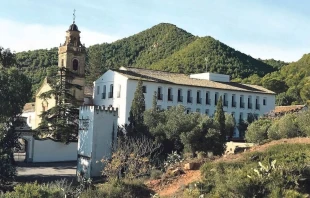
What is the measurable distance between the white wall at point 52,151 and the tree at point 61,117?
0.57 m

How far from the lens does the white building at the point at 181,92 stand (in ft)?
142

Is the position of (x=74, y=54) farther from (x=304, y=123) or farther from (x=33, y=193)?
(x=33, y=193)

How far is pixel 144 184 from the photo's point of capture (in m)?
26.0

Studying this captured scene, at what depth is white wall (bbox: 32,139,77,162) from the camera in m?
37.1

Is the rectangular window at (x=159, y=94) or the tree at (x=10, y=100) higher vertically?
the rectangular window at (x=159, y=94)

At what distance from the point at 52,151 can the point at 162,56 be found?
52.3m

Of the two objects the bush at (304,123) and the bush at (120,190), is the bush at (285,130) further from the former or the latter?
the bush at (120,190)

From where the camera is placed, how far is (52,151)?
37.7 metres

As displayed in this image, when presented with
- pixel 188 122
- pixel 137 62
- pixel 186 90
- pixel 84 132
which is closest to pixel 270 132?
pixel 188 122

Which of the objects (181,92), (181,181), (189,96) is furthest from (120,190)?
(189,96)

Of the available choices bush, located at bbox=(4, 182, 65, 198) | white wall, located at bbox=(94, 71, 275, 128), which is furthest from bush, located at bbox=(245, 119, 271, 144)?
bush, located at bbox=(4, 182, 65, 198)

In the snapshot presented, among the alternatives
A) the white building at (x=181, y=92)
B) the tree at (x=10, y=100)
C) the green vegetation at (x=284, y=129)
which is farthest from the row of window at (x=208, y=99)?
the tree at (x=10, y=100)

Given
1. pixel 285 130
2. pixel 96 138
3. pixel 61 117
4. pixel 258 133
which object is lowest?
pixel 96 138

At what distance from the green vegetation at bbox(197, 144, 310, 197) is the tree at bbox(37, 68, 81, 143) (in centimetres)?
1645
